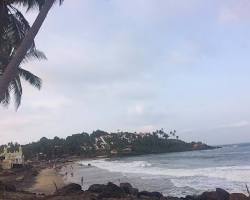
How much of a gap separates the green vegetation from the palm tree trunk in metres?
98.7

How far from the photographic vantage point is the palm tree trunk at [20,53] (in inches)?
504

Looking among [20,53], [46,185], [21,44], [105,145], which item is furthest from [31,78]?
[105,145]

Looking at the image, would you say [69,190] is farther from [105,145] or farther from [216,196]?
[105,145]

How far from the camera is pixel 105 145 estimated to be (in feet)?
413

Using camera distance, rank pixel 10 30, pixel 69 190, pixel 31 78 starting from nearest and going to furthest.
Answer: pixel 10 30 < pixel 69 190 < pixel 31 78

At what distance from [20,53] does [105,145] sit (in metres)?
113

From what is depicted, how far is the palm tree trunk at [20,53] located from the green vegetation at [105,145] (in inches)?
3885

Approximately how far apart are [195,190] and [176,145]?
12088cm

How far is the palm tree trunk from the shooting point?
1280 cm

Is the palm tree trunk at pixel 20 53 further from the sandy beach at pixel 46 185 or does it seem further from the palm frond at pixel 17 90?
the sandy beach at pixel 46 185

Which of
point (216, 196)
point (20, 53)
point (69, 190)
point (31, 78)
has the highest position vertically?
point (31, 78)

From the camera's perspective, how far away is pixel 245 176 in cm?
3472

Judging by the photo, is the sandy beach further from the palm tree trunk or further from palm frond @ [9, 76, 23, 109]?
the palm tree trunk

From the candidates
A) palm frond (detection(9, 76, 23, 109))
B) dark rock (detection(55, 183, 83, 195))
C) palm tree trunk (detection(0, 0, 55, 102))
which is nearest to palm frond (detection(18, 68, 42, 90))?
palm frond (detection(9, 76, 23, 109))
